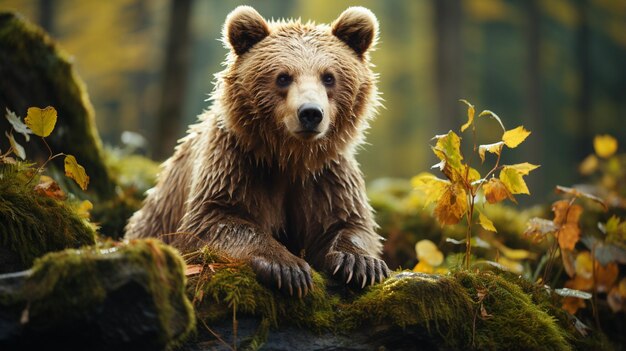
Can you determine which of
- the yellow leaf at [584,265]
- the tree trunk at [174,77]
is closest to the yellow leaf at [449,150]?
the yellow leaf at [584,265]

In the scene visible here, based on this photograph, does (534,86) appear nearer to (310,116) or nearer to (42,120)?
(310,116)

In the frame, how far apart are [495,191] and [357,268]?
106 cm

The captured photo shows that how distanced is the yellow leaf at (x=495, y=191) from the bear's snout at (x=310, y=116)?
1129 millimetres

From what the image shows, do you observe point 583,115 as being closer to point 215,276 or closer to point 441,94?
point 441,94

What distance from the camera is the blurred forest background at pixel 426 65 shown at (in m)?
19.7

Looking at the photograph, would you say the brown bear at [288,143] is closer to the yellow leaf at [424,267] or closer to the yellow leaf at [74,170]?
the yellow leaf at [424,267]

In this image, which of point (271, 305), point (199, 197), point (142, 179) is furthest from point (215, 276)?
point (142, 179)

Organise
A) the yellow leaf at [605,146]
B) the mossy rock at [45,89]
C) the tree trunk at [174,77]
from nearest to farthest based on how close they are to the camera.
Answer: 1. the mossy rock at [45,89]
2. the yellow leaf at [605,146]
3. the tree trunk at [174,77]

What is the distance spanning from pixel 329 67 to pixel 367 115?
0.51 metres

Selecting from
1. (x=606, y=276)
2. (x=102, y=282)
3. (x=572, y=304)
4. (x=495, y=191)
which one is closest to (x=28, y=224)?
(x=102, y=282)

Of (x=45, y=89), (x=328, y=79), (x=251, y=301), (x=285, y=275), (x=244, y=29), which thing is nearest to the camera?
(x=251, y=301)

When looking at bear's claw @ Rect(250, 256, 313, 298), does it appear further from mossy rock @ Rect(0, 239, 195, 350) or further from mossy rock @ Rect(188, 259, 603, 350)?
mossy rock @ Rect(0, 239, 195, 350)

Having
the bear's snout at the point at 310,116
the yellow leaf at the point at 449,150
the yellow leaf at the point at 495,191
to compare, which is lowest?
the yellow leaf at the point at 495,191

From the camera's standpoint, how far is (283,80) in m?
3.79
